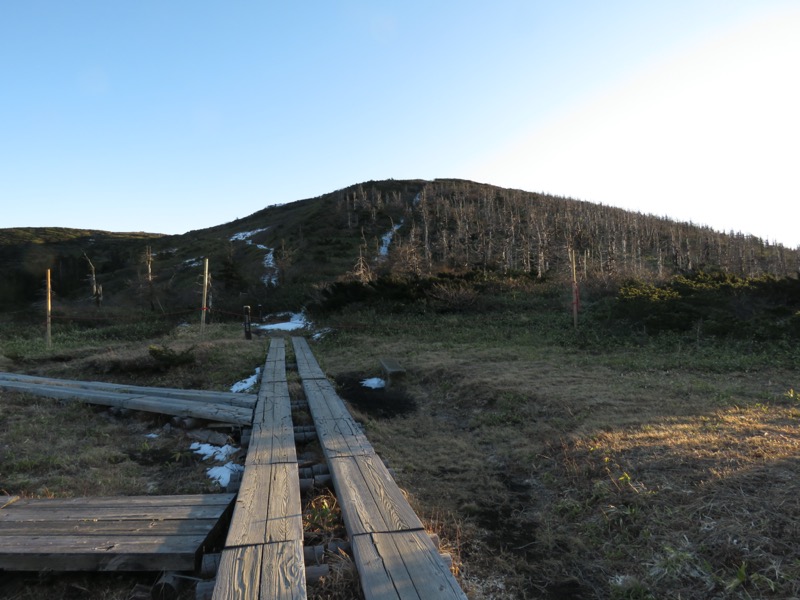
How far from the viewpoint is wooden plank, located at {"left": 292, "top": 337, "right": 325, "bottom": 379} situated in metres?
9.59

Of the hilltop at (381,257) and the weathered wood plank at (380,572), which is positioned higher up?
the hilltop at (381,257)

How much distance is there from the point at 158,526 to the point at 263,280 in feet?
140

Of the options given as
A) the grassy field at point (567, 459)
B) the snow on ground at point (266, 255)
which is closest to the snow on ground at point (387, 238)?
the snow on ground at point (266, 255)

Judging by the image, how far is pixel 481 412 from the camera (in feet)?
25.8

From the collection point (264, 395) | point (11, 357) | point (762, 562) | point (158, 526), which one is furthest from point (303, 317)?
point (762, 562)

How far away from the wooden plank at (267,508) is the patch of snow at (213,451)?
156 cm

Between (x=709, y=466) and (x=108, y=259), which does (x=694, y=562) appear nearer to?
(x=709, y=466)

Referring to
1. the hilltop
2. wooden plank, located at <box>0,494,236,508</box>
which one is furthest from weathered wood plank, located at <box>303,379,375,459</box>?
the hilltop

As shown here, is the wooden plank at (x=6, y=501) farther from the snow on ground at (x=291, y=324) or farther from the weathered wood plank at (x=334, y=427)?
the snow on ground at (x=291, y=324)

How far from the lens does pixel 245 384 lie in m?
9.86

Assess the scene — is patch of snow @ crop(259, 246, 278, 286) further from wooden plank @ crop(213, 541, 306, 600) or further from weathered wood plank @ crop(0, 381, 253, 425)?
wooden plank @ crop(213, 541, 306, 600)

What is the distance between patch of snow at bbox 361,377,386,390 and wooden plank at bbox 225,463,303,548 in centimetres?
587

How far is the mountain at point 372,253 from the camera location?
36.4m

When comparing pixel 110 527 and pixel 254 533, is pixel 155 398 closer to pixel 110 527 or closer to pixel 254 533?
pixel 110 527
